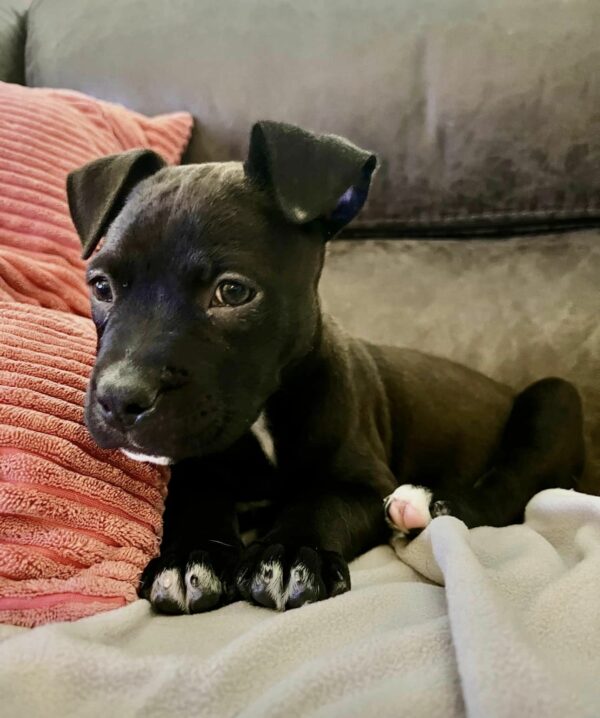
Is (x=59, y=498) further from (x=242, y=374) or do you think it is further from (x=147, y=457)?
(x=242, y=374)

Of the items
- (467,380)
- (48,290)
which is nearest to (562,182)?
(467,380)

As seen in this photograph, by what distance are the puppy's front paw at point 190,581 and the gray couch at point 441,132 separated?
1.24 meters

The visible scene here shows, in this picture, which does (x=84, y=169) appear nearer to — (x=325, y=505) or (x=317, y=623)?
(x=325, y=505)

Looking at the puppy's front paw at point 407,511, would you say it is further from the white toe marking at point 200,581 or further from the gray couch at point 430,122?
the white toe marking at point 200,581

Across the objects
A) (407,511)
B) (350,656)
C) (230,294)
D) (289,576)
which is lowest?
(407,511)

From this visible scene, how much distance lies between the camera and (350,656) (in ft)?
3.04

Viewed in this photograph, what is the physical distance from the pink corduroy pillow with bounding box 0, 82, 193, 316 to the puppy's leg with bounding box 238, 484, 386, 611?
0.76 m

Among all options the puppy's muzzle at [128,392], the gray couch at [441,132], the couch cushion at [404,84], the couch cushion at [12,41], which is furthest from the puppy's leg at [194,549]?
the couch cushion at [12,41]

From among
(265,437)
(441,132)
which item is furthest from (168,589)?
(441,132)

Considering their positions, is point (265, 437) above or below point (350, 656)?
below

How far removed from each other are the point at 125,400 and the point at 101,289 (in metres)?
0.36

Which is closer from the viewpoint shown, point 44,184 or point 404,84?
point 44,184

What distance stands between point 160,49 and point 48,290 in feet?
3.91

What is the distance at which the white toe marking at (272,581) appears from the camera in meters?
1.14
